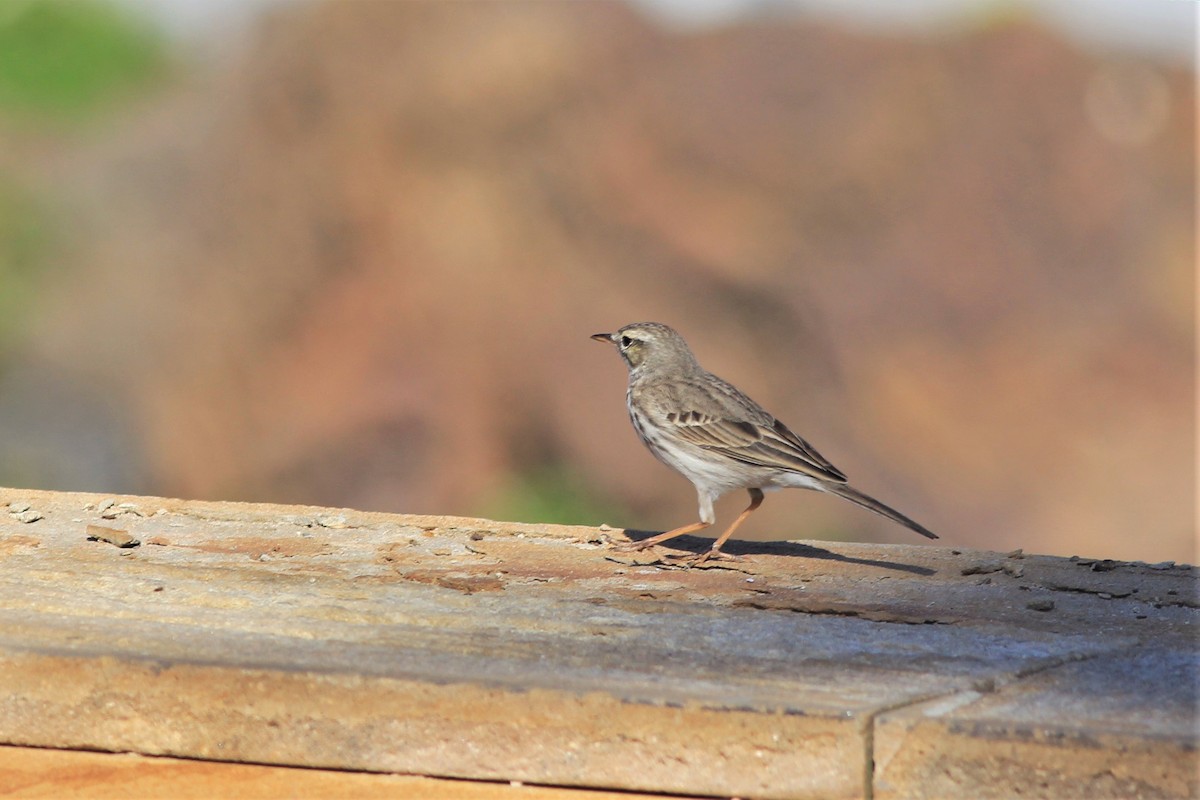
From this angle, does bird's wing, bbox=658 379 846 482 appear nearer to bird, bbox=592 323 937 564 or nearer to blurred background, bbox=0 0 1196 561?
bird, bbox=592 323 937 564

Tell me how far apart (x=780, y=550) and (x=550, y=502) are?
15.1ft

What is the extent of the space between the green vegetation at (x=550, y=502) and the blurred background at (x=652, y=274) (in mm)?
23

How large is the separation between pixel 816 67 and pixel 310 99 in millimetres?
3505

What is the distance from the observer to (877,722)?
7.95 feet

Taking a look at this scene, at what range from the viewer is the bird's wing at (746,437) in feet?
18.5

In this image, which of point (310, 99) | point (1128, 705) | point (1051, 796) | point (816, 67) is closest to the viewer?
point (1051, 796)

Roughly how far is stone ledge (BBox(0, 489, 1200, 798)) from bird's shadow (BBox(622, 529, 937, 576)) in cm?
40

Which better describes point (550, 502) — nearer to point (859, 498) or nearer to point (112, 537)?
point (859, 498)

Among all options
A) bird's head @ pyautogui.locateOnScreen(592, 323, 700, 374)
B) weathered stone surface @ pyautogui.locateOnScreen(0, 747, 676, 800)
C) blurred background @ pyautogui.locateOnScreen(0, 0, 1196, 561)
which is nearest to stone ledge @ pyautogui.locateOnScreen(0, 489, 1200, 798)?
weathered stone surface @ pyautogui.locateOnScreen(0, 747, 676, 800)

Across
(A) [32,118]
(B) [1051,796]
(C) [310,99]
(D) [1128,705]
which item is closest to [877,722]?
(B) [1051,796]

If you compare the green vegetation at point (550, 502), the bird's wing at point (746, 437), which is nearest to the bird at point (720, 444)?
the bird's wing at point (746, 437)

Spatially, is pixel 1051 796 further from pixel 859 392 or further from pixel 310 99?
pixel 310 99

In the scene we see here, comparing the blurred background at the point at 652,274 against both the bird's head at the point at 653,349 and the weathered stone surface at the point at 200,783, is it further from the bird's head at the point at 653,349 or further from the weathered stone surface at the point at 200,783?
the weathered stone surface at the point at 200,783

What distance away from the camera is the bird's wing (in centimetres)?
563
